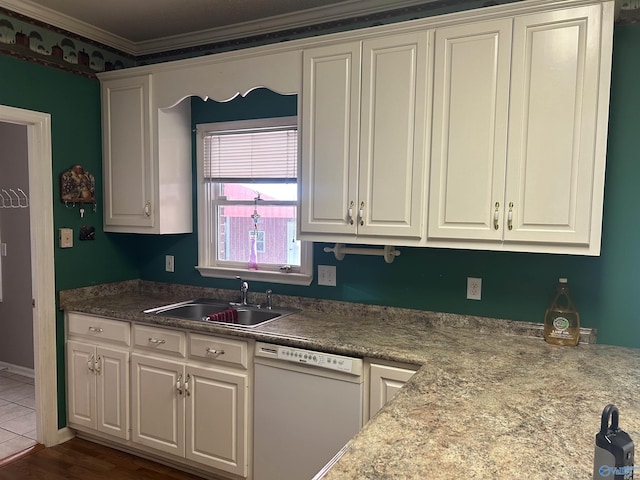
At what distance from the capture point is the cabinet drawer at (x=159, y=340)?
103 inches

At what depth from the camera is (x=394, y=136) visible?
2283 millimetres

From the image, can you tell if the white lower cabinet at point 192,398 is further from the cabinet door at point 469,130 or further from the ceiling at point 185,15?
the ceiling at point 185,15

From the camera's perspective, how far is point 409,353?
2.03 metres

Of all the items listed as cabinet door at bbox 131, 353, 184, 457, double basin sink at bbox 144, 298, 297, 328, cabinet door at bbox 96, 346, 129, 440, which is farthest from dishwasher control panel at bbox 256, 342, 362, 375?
cabinet door at bbox 96, 346, 129, 440

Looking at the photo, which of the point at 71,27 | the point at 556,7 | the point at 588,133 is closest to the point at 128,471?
the point at 71,27

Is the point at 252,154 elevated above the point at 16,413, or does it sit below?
above

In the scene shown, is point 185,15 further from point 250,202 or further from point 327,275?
point 327,275

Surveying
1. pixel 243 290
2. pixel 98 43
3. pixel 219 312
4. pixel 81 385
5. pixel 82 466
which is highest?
pixel 98 43

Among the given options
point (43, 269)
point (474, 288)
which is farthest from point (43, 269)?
point (474, 288)

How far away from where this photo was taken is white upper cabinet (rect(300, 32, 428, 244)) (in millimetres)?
2244

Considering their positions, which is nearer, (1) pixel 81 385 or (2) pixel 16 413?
(1) pixel 81 385

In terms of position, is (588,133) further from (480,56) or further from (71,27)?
(71,27)

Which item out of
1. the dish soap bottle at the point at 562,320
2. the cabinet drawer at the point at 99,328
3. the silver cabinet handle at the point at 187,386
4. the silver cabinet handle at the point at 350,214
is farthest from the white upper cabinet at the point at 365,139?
the cabinet drawer at the point at 99,328

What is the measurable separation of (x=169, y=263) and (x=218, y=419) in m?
1.35
